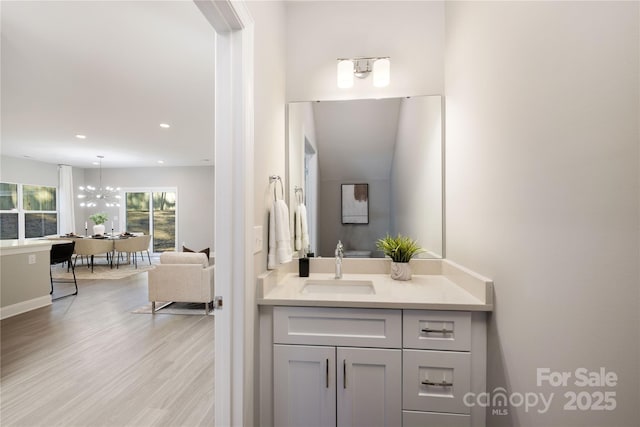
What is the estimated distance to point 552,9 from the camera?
33.7 inches

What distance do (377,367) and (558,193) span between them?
40.0 inches

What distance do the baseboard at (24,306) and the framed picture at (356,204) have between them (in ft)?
14.0

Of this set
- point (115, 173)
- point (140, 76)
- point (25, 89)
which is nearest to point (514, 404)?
point (140, 76)

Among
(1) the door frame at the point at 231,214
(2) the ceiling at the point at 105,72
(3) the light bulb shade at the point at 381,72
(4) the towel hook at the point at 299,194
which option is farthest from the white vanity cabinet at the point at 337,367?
(2) the ceiling at the point at 105,72

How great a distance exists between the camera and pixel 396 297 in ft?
4.53

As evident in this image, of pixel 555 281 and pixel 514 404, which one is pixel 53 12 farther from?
pixel 514 404

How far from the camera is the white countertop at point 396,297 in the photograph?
1.29 meters

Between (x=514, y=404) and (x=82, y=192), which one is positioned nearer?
(x=514, y=404)

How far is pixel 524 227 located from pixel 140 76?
10.9 feet

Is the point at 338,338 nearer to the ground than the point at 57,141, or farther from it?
nearer to the ground

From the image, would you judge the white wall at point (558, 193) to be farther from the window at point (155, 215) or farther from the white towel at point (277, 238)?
the window at point (155, 215)

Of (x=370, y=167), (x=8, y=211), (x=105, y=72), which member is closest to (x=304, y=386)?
(x=370, y=167)

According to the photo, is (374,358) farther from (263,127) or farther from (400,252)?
(263,127)

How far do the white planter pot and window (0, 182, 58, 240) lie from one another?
344 inches
